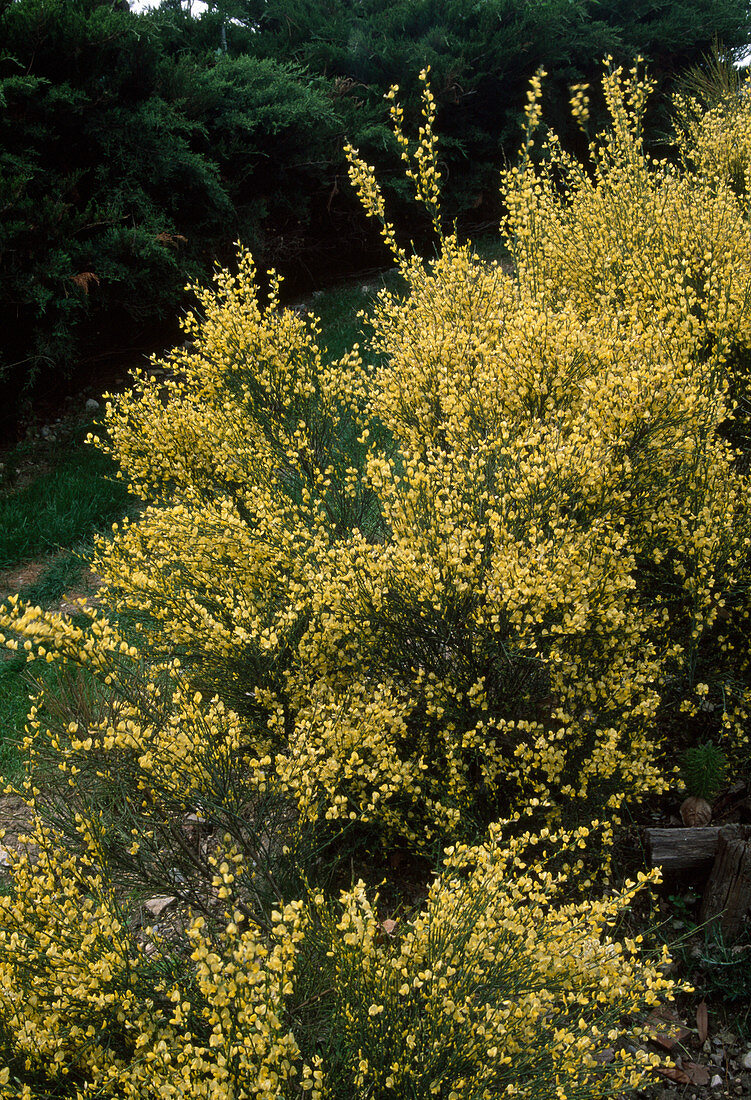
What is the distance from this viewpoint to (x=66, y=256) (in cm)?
574

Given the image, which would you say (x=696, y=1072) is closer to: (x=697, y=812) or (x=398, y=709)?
(x=697, y=812)

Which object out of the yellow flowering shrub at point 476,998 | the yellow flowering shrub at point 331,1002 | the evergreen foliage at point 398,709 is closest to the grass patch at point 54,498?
the evergreen foliage at point 398,709

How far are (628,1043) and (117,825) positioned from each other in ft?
6.13

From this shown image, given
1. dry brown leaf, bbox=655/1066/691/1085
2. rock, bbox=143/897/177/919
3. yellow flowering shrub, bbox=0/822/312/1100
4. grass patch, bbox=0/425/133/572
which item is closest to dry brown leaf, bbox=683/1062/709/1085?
dry brown leaf, bbox=655/1066/691/1085

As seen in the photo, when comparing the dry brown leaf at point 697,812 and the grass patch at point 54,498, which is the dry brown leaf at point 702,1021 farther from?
the grass patch at point 54,498

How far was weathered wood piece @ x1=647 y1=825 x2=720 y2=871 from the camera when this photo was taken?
2.85 m

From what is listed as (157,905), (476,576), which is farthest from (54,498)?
(476,576)

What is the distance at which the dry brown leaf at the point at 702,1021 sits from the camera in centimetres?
250

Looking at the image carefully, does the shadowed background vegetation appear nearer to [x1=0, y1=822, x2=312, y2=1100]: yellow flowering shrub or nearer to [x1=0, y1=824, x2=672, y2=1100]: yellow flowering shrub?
[x1=0, y1=822, x2=312, y2=1100]: yellow flowering shrub

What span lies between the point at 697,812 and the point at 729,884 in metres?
0.36

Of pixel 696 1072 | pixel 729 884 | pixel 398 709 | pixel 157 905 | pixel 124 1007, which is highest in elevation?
pixel 398 709

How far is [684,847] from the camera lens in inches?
112

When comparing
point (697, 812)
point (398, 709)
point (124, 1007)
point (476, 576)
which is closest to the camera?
point (124, 1007)

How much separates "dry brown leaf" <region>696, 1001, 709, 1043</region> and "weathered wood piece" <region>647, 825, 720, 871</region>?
0.46 m
